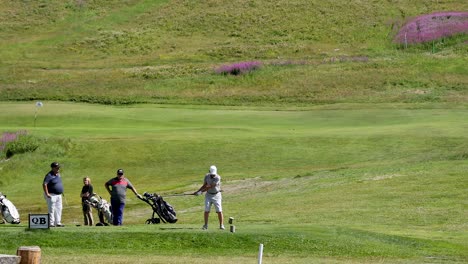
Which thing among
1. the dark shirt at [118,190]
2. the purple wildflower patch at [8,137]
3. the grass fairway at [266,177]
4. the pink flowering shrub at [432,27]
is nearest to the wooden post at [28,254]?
the grass fairway at [266,177]

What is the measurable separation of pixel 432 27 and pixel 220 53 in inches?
712

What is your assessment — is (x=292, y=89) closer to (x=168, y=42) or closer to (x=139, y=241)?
(x=168, y=42)

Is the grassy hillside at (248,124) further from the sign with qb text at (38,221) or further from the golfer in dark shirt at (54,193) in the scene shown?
the golfer in dark shirt at (54,193)

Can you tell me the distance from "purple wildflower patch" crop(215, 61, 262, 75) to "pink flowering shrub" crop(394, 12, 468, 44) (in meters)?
14.4

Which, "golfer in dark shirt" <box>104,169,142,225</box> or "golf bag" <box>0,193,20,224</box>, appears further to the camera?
"golf bag" <box>0,193,20,224</box>

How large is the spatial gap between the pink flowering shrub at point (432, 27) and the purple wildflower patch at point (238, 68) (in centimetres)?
1442

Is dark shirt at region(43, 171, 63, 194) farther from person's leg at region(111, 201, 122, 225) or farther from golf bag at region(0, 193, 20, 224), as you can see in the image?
golf bag at region(0, 193, 20, 224)

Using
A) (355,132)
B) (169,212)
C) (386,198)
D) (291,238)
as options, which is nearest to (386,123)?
(355,132)

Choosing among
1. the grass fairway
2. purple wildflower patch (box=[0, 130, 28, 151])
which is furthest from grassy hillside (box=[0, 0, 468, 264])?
purple wildflower patch (box=[0, 130, 28, 151])

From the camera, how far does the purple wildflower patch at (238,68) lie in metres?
88.2

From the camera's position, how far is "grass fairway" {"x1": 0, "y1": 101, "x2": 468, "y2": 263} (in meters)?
30.2

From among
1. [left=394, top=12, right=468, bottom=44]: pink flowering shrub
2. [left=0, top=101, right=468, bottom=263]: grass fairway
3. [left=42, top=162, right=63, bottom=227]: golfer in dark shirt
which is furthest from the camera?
[left=394, top=12, right=468, bottom=44]: pink flowering shrub

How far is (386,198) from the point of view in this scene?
135ft

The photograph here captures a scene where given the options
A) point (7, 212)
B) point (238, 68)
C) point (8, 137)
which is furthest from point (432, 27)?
point (7, 212)
